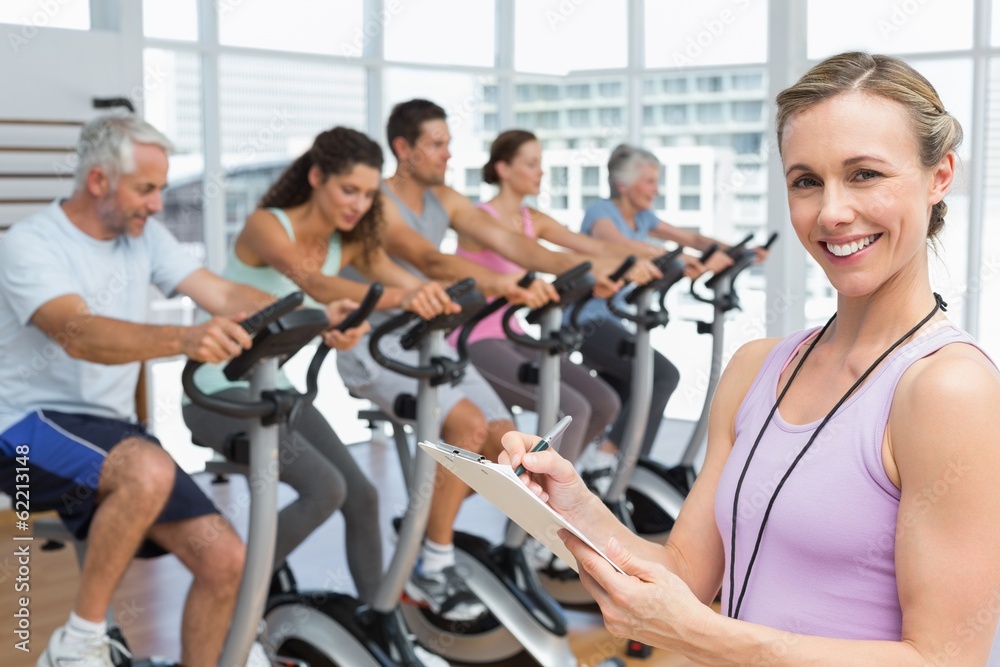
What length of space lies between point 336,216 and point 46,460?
1.15 m

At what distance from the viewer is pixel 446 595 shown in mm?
3311

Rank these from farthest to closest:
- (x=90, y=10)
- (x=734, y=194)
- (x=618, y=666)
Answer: (x=734, y=194), (x=90, y=10), (x=618, y=666)

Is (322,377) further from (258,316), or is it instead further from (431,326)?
(258,316)

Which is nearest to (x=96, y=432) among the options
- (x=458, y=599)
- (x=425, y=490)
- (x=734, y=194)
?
(x=425, y=490)

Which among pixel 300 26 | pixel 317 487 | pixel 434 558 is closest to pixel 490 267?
pixel 434 558

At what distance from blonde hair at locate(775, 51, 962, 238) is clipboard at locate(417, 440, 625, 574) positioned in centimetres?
53

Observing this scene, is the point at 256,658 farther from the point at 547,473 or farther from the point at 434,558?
the point at 547,473

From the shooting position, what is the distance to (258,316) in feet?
7.57

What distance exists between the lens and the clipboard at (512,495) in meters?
1.04

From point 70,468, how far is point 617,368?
2.52 metres

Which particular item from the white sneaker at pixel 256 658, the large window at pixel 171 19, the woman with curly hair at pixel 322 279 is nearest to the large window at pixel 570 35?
the large window at pixel 171 19

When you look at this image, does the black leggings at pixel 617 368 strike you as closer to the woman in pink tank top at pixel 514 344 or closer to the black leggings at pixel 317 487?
the woman in pink tank top at pixel 514 344

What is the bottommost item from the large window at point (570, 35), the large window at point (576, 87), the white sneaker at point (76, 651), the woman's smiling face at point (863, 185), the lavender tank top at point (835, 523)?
the white sneaker at point (76, 651)

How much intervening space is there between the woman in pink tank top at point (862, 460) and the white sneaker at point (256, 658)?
1529 millimetres
